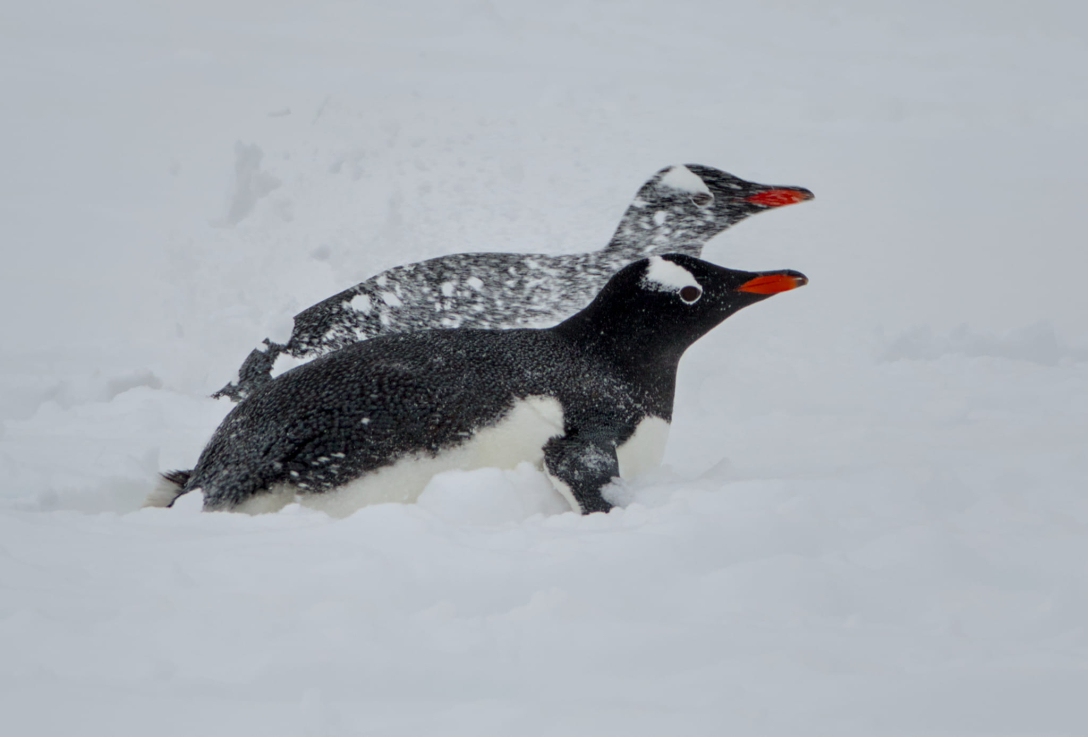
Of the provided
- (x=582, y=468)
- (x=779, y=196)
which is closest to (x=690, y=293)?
(x=582, y=468)

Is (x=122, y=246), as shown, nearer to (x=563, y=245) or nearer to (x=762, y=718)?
(x=563, y=245)

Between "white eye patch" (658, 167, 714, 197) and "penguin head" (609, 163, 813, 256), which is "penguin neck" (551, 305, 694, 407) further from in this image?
"white eye patch" (658, 167, 714, 197)

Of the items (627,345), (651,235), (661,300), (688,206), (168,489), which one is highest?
(688,206)

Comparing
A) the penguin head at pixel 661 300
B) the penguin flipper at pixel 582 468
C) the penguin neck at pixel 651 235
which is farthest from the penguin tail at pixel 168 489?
the penguin neck at pixel 651 235

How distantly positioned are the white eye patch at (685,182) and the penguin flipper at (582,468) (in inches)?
105

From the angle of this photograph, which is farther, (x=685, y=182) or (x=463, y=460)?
(x=685, y=182)

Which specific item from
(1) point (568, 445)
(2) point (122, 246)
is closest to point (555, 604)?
(1) point (568, 445)

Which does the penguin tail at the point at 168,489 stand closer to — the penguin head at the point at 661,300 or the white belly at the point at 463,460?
the white belly at the point at 463,460

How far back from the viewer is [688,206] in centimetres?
440

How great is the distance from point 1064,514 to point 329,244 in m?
3.36

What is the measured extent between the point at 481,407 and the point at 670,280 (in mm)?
574

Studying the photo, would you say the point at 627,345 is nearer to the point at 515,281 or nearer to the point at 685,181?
the point at 515,281

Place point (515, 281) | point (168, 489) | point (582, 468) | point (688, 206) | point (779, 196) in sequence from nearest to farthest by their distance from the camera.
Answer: point (582, 468)
point (168, 489)
point (515, 281)
point (779, 196)
point (688, 206)

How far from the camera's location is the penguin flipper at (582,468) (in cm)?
186
